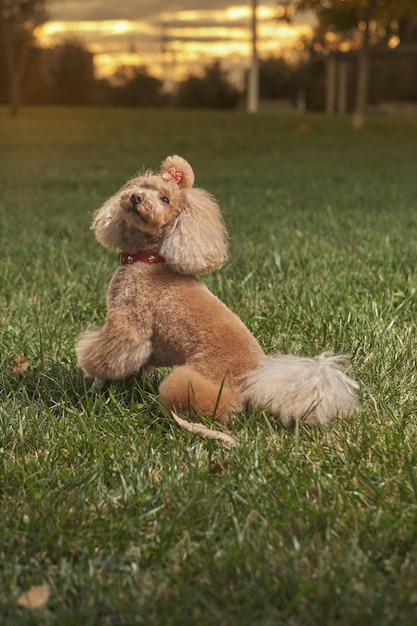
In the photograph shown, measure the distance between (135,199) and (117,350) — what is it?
1.72ft

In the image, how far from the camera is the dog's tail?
2.71 metres

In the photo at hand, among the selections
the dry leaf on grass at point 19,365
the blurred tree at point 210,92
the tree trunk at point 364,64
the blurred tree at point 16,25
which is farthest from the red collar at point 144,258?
the blurred tree at point 210,92

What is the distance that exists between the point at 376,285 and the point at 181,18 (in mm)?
42318

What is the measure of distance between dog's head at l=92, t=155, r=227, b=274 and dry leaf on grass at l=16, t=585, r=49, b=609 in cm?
127

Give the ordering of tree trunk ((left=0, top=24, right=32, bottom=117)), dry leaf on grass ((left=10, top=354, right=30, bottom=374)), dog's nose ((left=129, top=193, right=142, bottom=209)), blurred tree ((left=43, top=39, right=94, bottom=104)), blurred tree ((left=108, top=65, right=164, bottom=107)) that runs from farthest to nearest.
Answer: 1. blurred tree ((left=108, top=65, right=164, bottom=107))
2. blurred tree ((left=43, top=39, right=94, bottom=104))
3. tree trunk ((left=0, top=24, right=32, bottom=117))
4. dry leaf on grass ((left=10, top=354, right=30, bottom=374))
5. dog's nose ((left=129, top=193, right=142, bottom=209))

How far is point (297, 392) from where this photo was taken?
2723 mm

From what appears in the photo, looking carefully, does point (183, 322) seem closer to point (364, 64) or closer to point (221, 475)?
point (221, 475)

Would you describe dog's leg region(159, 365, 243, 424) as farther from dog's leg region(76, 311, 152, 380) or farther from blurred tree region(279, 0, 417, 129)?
blurred tree region(279, 0, 417, 129)

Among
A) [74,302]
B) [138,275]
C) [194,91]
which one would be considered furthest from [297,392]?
[194,91]

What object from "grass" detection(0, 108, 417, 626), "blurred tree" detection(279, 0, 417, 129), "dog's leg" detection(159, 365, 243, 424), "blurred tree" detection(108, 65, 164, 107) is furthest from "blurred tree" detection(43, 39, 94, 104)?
"dog's leg" detection(159, 365, 243, 424)

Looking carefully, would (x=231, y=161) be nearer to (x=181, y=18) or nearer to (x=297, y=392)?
(x=297, y=392)

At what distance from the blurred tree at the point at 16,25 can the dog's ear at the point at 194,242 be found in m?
25.4

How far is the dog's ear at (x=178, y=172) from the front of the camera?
115 inches

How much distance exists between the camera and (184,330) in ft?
9.36
